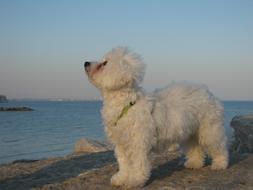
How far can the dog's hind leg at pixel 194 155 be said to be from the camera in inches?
348

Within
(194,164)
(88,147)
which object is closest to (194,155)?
(194,164)

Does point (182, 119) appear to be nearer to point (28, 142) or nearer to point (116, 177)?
point (116, 177)

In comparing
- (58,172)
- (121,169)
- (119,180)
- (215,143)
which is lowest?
(58,172)

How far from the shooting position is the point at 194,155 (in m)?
8.91

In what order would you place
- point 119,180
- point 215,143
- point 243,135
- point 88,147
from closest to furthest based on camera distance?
point 119,180 < point 215,143 < point 243,135 < point 88,147

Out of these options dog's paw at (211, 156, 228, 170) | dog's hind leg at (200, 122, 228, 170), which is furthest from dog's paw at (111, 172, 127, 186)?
dog's paw at (211, 156, 228, 170)

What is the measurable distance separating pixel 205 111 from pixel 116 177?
7.14ft

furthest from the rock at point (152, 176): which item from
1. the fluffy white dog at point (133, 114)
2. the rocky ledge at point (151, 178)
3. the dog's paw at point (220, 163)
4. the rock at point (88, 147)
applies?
the rock at point (88, 147)

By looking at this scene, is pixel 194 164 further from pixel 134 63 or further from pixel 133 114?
pixel 134 63

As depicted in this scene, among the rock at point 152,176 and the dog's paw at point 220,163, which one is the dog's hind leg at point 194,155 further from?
the dog's paw at point 220,163

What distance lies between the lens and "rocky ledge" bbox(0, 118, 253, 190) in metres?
7.52

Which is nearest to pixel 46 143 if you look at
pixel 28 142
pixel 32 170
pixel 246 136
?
pixel 28 142

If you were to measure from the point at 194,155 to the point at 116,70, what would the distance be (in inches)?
115

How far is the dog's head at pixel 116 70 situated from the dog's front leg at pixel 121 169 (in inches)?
46.2
